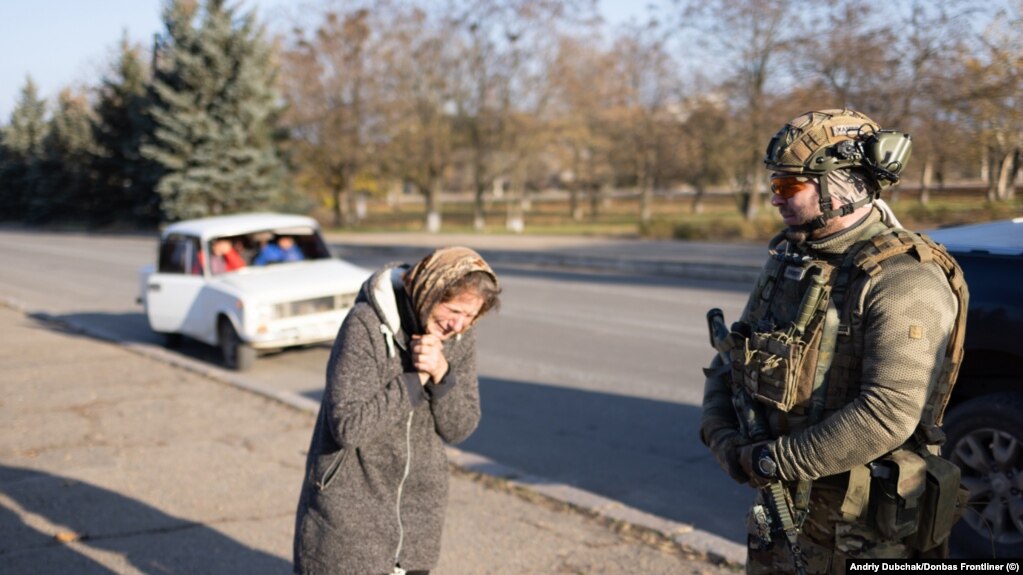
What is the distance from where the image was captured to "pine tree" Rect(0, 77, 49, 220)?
2413 inches

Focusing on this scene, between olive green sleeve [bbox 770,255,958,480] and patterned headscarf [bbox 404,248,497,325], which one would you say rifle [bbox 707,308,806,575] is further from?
patterned headscarf [bbox 404,248,497,325]

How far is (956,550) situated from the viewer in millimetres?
4285

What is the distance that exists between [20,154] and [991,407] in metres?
70.7

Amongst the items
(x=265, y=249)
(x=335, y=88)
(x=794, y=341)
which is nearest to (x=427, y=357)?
(x=794, y=341)

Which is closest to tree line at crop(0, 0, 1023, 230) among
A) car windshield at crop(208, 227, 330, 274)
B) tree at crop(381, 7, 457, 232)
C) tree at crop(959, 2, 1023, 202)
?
tree at crop(381, 7, 457, 232)

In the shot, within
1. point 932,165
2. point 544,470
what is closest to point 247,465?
point 544,470

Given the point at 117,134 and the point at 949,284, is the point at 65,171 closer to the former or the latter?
the point at 117,134

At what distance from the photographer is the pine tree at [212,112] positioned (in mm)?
40188

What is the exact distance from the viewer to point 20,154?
63781 mm

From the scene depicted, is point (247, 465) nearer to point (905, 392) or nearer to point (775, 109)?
point (905, 392)

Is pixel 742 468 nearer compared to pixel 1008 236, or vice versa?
pixel 742 468

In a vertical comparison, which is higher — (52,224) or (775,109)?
(775,109)

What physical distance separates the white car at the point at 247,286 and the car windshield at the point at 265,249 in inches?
0.5

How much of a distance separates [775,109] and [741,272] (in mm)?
12260
